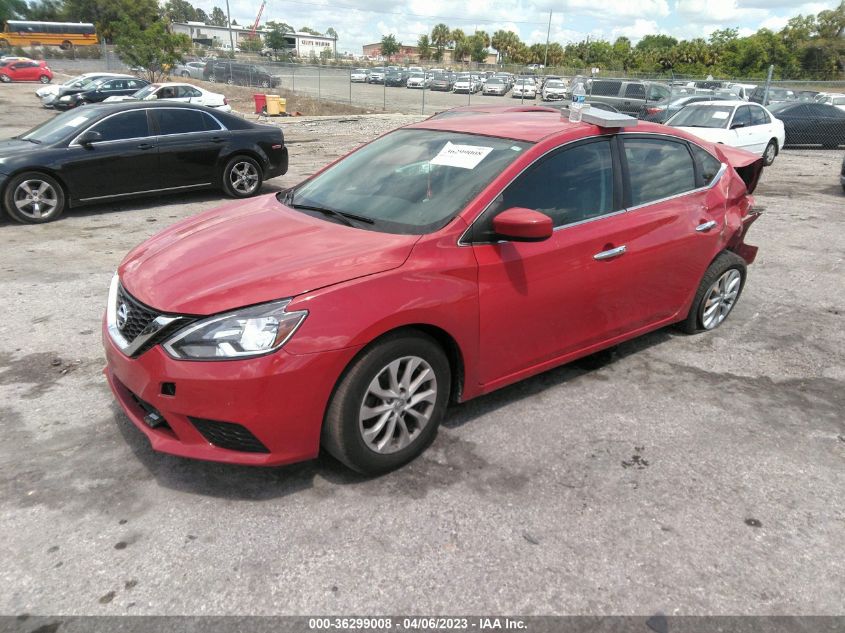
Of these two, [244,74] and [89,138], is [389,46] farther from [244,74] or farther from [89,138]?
[89,138]

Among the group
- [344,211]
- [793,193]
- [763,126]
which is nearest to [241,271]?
[344,211]

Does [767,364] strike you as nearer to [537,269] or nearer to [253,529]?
[537,269]

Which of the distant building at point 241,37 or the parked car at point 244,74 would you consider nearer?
the parked car at point 244,74

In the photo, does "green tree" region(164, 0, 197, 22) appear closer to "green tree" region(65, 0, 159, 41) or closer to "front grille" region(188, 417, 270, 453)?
"green tree" region(65, 0, 159, 41)

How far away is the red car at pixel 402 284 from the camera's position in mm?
2760

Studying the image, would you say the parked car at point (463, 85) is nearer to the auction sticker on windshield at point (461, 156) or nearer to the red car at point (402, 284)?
the red car at point (402, 284)

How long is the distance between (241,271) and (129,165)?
6.88 m

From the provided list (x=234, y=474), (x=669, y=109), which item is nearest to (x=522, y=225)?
(x=234, y=474)

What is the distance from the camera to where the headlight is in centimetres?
271

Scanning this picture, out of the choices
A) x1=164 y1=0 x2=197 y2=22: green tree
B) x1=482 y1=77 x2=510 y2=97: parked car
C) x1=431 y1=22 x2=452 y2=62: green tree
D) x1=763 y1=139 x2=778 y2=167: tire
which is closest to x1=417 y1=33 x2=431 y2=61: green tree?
x1=431 y1=22 x2=452 y2=62: green tree

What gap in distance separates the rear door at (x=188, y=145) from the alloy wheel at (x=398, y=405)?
7.41 metres

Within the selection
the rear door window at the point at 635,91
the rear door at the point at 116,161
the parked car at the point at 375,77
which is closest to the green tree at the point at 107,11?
the parked car at the point at 375,77

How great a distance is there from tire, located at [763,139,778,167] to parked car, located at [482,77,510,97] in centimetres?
3345

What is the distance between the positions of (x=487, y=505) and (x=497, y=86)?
4705 centimetres
